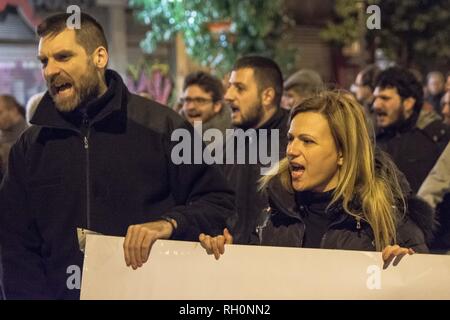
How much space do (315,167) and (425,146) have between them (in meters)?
2.66

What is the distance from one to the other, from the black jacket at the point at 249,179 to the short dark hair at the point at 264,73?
0.62ft

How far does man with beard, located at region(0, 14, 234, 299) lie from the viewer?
3.43 meters

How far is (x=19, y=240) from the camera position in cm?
347

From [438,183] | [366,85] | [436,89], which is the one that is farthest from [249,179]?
[436,89]

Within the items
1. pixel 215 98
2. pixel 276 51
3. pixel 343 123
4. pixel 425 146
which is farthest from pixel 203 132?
pixel 276 51

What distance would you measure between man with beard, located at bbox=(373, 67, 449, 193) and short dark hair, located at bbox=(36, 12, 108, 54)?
2.61m

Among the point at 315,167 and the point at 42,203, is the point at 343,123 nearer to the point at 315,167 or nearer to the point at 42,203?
the point at 315,167

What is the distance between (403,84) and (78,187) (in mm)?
3035

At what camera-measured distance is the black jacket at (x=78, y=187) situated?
3.43 m

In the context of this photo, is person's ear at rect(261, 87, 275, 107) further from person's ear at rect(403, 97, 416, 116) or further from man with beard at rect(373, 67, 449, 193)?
person's ear at rect(403, 97, 416, 116)

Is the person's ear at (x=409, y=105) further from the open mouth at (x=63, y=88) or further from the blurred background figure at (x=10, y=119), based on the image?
the open mouth at (x=63, y=88)

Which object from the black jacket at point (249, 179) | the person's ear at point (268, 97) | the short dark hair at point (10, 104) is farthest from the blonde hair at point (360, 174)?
the short dark hair at point (10, 104)

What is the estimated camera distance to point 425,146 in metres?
5.61

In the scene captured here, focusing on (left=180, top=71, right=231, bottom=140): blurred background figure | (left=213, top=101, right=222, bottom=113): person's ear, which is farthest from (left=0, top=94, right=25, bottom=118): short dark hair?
(left=213, top=101, right=222, bottom=113): person's ear
